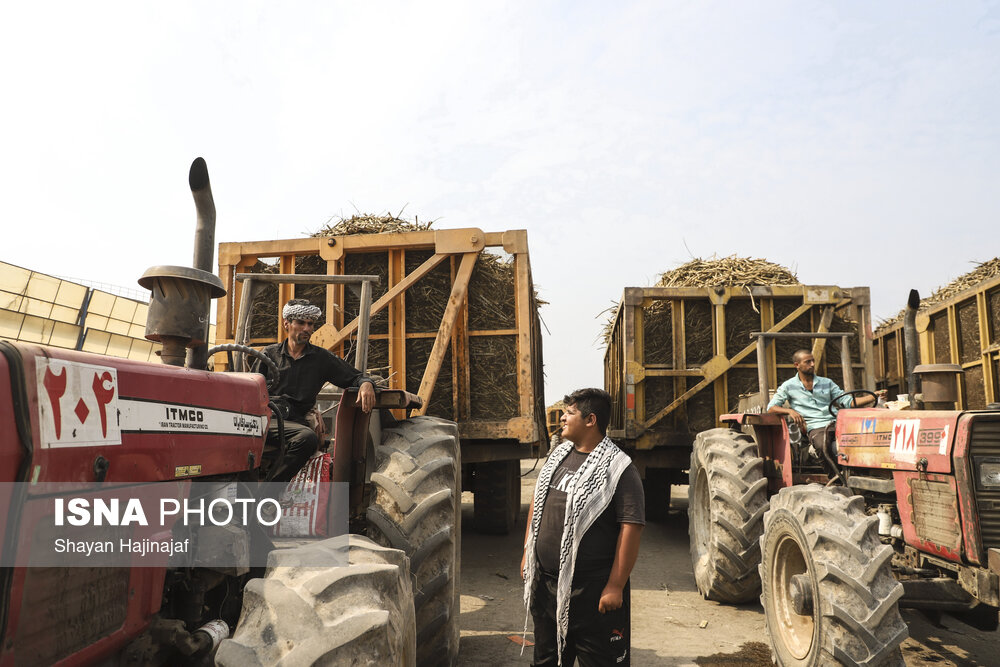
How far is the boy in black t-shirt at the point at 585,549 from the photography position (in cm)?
278

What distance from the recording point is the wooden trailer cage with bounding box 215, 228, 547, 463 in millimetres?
6500

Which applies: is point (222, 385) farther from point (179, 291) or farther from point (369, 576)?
point (369, 576)

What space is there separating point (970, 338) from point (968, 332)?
7 cm

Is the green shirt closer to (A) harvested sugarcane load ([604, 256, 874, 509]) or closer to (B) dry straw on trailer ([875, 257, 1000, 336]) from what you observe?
(A) harvested sugarcane load ([604, 256, 874, 509])

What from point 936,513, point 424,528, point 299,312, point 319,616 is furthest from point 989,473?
point 299,312

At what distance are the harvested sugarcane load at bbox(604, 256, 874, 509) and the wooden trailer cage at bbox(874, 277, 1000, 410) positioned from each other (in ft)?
2.99


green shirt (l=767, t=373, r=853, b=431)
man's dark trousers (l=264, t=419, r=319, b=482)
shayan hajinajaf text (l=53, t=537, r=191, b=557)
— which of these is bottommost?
shayan hajinajaf text (l=53, t=537, r=191, b=557)

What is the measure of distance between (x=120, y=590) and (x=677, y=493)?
44.4ft

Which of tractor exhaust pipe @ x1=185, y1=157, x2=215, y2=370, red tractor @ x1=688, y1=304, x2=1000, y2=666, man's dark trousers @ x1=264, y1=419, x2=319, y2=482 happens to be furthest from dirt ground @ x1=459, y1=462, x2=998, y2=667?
tractor exhaust pipe @ x1=185, y1=157, x2=215, y2=370

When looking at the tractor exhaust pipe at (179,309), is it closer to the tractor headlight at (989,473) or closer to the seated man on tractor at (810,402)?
the tractor headlight at (989,473)

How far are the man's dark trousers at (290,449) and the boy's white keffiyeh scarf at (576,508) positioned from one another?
114 cm

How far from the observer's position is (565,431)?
300 centimetres

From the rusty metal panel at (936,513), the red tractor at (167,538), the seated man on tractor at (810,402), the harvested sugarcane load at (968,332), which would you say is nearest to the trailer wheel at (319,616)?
the red tractor at (167,538)

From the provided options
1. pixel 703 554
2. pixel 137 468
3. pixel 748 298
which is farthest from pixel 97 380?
pixel 748 298
